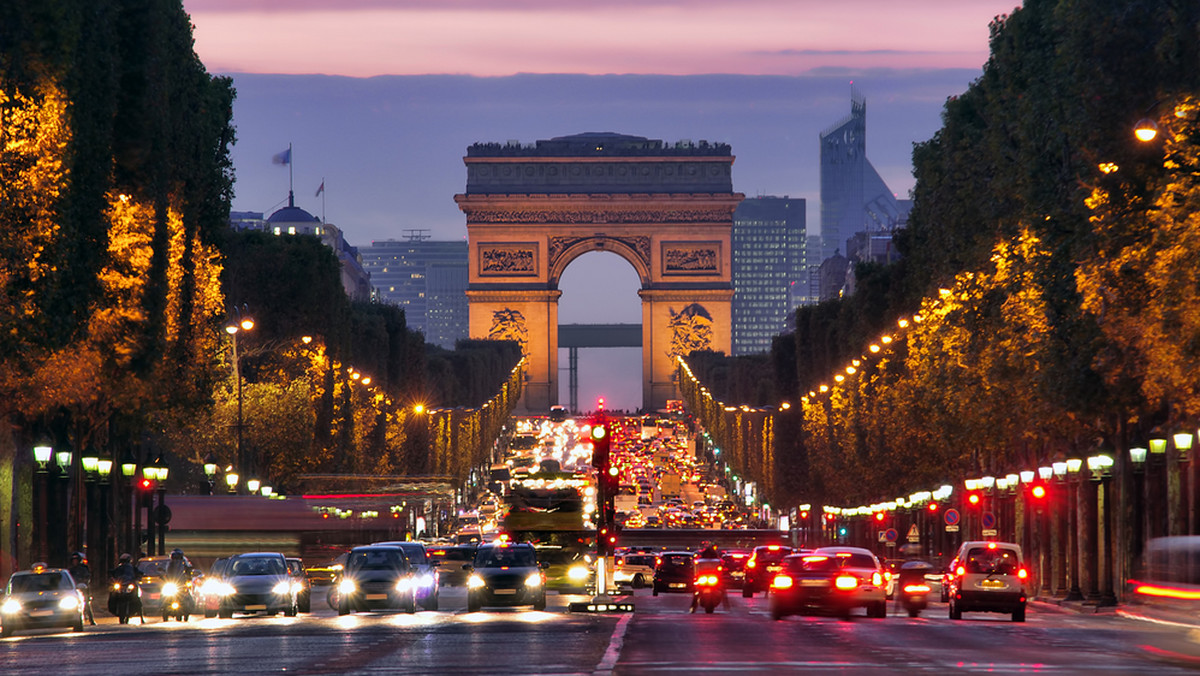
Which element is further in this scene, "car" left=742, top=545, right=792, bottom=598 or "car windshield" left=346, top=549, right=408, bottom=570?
"car" left=742, top=545, right=792, bottom=598

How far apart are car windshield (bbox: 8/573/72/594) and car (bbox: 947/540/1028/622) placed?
1696 centimetres

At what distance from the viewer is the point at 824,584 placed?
1528 inches

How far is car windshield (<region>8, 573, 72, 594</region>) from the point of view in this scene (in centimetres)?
3819

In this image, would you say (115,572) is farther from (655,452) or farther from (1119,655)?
(655,452)

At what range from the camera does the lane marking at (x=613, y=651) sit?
72.7 ft

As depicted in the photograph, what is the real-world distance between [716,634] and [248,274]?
58.5 metres

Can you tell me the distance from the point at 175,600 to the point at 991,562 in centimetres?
1786

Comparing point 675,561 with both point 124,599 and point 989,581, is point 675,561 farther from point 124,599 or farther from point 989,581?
point 989,581

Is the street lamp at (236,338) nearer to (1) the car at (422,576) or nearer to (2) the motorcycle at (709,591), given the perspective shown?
(1) the car at (422,576)

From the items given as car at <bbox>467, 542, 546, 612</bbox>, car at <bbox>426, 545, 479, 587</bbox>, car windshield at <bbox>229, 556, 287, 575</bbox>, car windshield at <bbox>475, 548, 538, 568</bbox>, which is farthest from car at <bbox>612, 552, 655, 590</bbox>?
car windshield at <bbox>229, 556, 287, 575</bbox>

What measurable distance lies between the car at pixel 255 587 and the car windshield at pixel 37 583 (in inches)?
180

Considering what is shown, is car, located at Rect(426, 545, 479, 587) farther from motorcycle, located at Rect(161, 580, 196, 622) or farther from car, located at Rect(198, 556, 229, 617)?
motorcycle, located at Rect(161, 580, 196, 622)

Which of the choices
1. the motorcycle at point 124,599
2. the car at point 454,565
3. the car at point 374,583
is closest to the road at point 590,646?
the car at point 374,583

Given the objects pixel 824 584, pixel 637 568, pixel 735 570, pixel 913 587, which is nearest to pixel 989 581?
pixel 824 584
